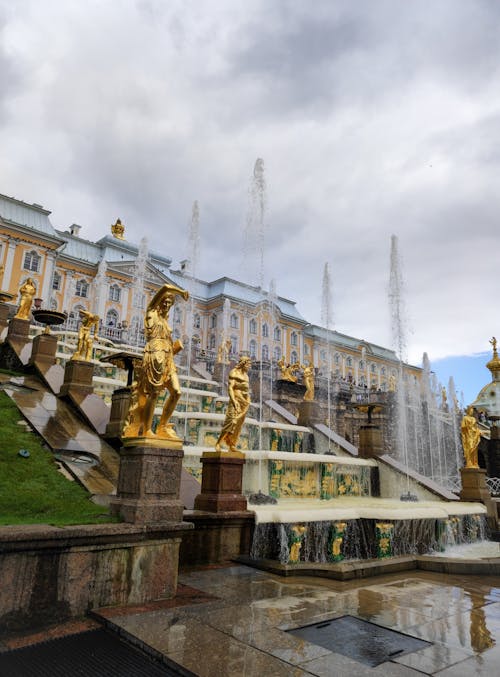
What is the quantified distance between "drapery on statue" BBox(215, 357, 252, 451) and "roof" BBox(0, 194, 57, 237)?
144ft

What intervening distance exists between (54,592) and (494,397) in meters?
49.6

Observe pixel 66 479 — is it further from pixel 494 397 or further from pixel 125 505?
pixel 494 397

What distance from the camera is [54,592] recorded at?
4922mm

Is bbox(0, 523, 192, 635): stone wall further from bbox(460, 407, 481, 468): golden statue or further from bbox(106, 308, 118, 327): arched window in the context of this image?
bbox(106, 308, 118, 327): arched window

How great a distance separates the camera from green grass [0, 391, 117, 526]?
5.87 m

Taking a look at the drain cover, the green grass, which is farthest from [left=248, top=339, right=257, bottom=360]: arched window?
the drain cover

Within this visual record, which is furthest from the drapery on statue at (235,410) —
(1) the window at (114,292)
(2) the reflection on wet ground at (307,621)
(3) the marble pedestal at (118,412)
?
(1) the window at (114,292)

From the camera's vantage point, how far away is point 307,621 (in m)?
5.04

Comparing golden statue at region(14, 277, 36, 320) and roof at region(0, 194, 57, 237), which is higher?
roof at region(0, 194, 57, 237)

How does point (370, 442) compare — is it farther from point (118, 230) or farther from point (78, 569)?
point (118, 230)

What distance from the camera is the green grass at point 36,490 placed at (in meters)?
5.87

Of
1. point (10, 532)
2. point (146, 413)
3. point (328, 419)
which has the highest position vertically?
point (328, 419)

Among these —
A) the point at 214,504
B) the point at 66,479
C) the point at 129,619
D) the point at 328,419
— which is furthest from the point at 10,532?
the point at 328,419

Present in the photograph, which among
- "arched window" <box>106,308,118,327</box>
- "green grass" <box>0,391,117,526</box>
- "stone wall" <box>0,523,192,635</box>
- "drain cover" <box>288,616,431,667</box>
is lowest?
"drain cover" <box>288,616,431,667</box>
